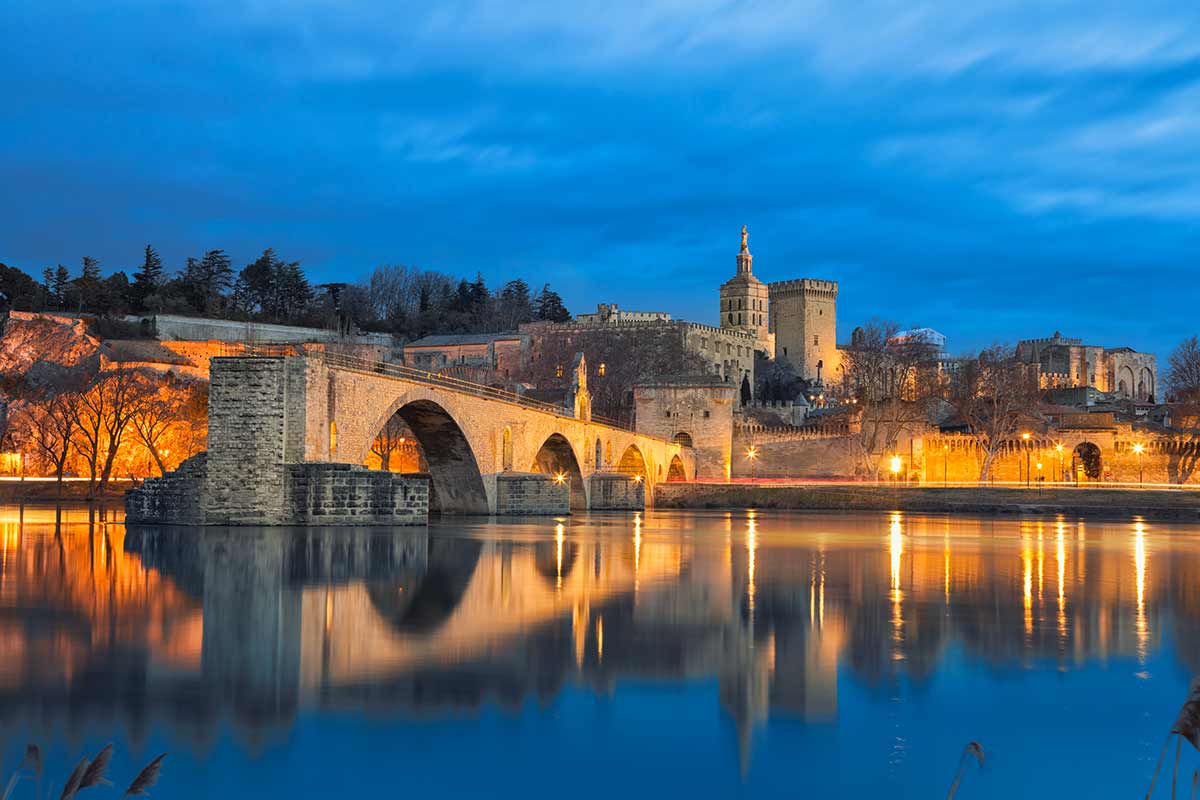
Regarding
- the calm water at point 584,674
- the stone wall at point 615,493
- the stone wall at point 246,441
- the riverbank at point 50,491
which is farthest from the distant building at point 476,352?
the calm water at point 584,674

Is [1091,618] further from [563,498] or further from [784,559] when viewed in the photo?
[563,498]

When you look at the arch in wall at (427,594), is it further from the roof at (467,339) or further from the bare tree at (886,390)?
the roof at (467,339)

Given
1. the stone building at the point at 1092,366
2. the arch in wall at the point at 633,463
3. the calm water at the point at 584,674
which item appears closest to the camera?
the calm water at the point at 584,674

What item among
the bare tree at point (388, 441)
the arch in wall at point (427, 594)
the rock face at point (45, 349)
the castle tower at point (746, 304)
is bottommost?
the arch in wall at point (427, 594)

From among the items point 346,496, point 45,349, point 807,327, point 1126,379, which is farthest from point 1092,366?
point 346,496

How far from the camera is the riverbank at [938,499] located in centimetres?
5103

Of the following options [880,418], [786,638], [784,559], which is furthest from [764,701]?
[880,418]

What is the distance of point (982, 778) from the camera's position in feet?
25.7

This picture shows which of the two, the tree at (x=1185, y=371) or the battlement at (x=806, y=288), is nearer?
the tree at (x=1185, y=371)

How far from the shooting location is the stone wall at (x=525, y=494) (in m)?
42.1

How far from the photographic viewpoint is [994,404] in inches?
2655

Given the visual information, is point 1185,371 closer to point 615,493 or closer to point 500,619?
point 615,493

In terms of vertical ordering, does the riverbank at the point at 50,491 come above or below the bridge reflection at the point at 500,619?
above

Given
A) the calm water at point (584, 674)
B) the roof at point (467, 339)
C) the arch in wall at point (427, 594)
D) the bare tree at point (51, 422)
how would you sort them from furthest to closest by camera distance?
the roof at point (467, 339) → the bare tree at point (51, 422) → the arch in wall at point (427, 594) → the calm water at point (584, 674)
